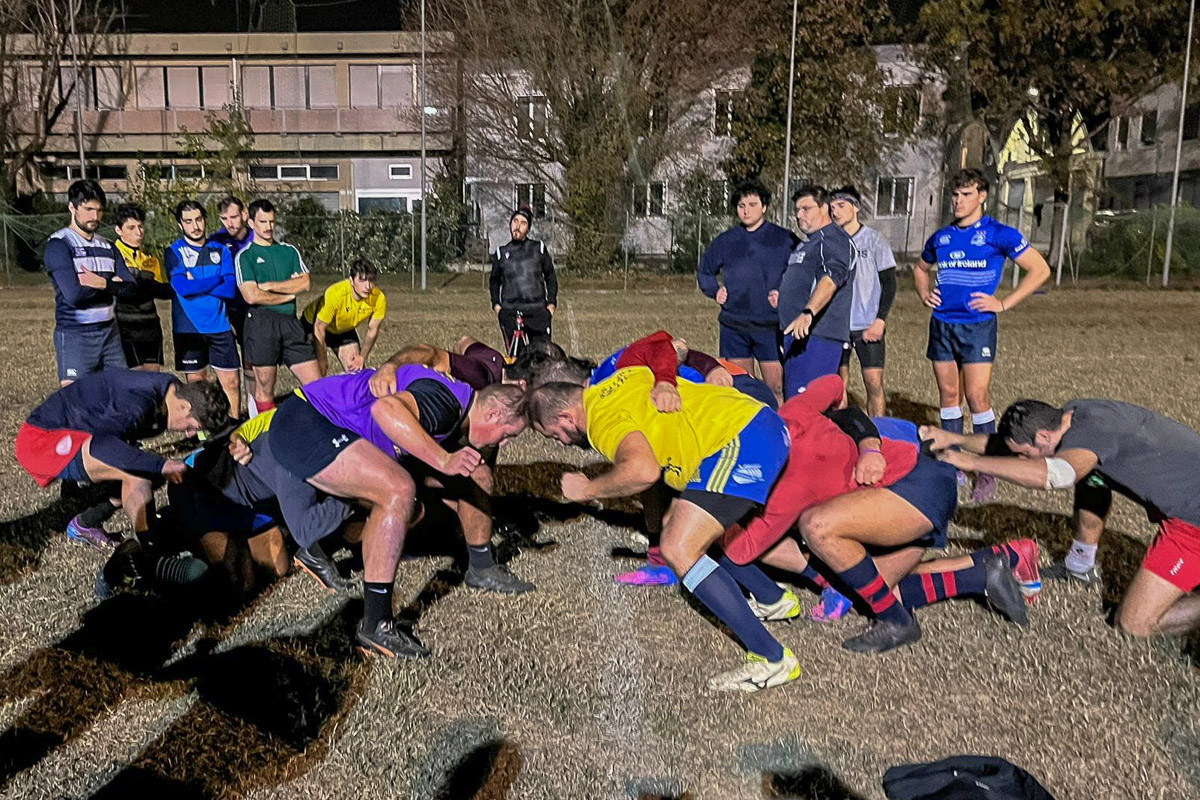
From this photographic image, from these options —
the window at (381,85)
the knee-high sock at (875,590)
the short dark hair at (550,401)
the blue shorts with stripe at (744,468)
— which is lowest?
the knee-high sock at (875,590)

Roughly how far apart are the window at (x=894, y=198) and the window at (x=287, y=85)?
19520 mm

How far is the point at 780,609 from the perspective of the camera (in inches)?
187

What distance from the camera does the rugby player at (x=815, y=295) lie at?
693 centimetres

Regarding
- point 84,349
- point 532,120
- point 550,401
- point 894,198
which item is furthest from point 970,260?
point 894,198

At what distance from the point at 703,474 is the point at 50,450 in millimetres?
3156

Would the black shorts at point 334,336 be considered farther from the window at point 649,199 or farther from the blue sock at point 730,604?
the window at point 649,199

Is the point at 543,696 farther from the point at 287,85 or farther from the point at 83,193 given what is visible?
the point at 287,85

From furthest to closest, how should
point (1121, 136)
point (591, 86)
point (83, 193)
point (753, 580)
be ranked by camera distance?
point (1121, 136) < point (591, 86) < point (83, 193) < point (753, 580)

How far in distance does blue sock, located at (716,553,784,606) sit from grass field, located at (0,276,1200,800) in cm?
17

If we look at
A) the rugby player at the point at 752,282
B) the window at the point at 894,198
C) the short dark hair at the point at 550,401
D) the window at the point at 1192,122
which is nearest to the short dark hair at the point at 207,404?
the short dark hair at the point at 550,401

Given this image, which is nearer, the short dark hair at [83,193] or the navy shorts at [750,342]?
the short dark hair at [83,193]

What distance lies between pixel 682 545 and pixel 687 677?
59cm

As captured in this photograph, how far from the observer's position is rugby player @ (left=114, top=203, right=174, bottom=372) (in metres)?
7.55

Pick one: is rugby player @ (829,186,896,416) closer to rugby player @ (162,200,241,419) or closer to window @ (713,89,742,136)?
rugby player @ (162,200,241,419)
